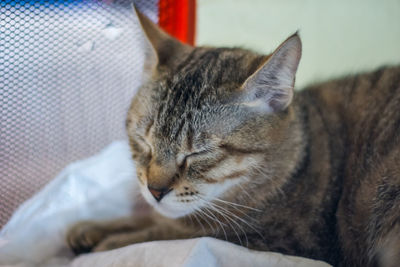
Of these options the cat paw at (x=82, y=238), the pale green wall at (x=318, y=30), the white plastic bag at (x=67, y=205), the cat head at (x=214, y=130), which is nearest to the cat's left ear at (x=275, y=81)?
the cat head at (x=214, y=130)

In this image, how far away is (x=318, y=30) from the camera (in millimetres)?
2117

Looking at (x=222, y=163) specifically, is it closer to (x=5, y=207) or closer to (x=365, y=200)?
(x=365, y=200)

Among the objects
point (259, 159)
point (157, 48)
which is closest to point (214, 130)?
point (259, 159)

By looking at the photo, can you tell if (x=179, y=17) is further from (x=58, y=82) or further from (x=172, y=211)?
(x=172, y=211)

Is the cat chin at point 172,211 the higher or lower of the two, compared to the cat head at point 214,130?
lower

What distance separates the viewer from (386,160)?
3.53 ft

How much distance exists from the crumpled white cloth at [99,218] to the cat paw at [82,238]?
3cm

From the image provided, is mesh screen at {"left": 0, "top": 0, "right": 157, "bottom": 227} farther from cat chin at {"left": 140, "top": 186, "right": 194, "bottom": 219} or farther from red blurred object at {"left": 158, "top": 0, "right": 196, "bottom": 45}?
cat chin at {"left": 140, "top": 186, "right": 194, "bottom": 219}

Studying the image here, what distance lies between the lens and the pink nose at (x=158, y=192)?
989 millimetres

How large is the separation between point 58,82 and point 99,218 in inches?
20.4

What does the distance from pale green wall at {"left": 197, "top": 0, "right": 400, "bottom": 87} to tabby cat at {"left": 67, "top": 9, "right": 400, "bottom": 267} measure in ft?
2.88

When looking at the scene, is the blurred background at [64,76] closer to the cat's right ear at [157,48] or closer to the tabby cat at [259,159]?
the cat's right ear at [157,48]

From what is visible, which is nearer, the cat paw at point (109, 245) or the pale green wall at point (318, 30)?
the cat paw at point (109, 245)

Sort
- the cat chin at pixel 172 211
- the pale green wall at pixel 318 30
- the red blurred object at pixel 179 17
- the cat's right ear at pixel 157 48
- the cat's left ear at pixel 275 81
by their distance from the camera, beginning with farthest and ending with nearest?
the pale green wall at pixel 318 30 → the red blurred object at pixel 179 17 → the cat's right ear at pixel 157 48 → the cat chin at pixel 172 211 → the cat's left ear at pixel 275 81
